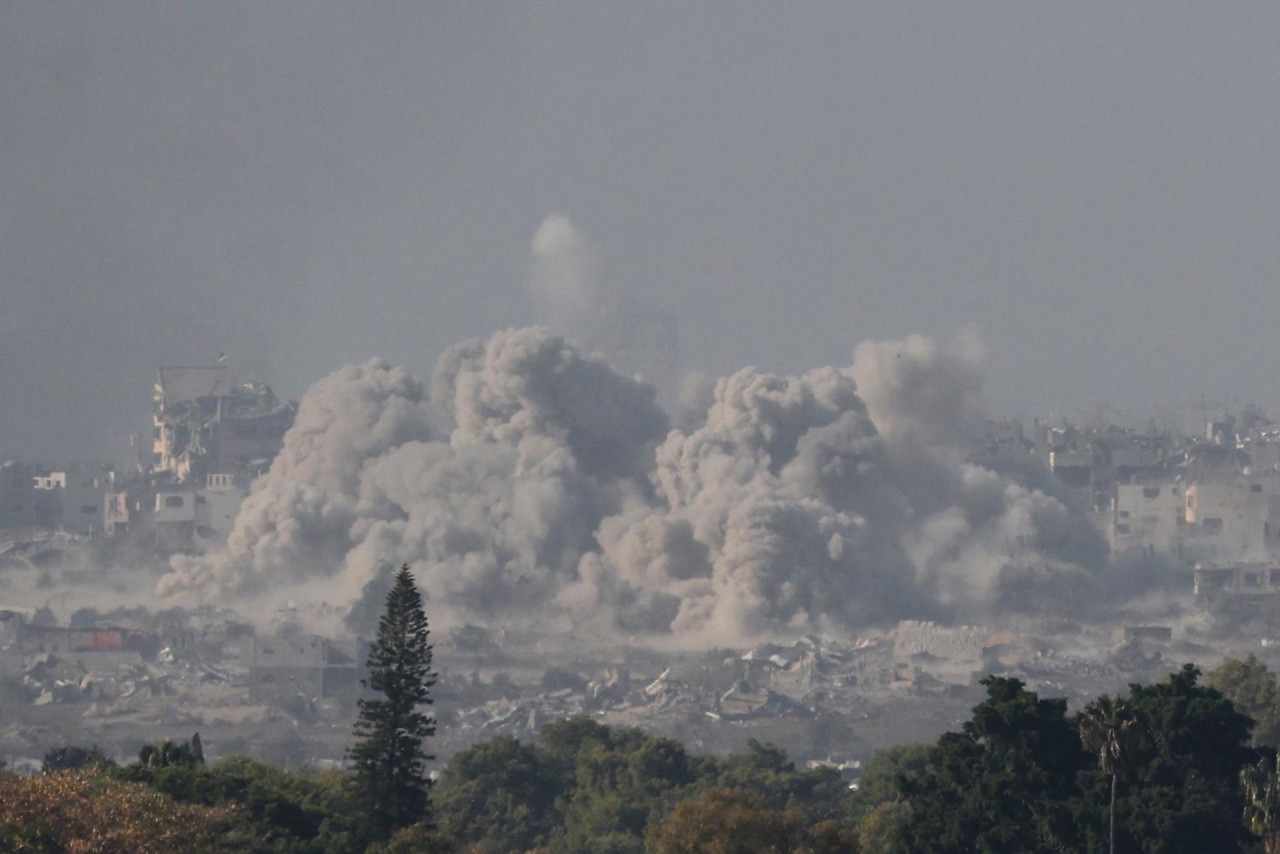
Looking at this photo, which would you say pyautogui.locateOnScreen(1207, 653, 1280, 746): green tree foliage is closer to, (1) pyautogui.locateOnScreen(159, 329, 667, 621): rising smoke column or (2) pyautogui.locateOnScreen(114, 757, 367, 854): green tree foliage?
(2) pyautogui.locateOnScreen(114, 757, 367, 854): green tree foliage

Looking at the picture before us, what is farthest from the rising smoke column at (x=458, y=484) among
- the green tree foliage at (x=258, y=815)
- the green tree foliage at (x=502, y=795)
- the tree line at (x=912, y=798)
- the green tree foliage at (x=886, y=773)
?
the green tree foliage at (x=258, y=815)

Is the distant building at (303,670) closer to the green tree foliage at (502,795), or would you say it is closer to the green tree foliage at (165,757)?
the green tree foliage at (502,795)

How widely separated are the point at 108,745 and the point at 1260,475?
2859 inches

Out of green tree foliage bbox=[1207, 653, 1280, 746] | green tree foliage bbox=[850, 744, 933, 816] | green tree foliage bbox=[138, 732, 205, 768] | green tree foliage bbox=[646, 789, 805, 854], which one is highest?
green tree foliage bbox=[1207, 653, 1280, 746]

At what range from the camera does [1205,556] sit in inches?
5595

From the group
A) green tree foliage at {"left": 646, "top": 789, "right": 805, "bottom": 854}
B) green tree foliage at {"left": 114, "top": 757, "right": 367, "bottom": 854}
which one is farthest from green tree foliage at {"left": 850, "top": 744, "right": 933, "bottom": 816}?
green tree foliage at {"left": 114, "top": 757, "right": 367, "bottom": 854}

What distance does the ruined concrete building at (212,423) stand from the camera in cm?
16412

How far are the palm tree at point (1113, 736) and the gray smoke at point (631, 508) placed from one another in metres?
64.4

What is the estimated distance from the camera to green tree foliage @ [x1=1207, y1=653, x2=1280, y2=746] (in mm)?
64188

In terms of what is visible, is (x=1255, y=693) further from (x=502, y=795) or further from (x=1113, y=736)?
(x=1113, y=736)

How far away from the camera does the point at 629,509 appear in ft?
405

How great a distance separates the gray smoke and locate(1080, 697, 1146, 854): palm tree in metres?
64.4

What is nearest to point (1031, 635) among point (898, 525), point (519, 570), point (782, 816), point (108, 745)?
point (898, 525)

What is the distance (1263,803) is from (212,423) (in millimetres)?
125416
